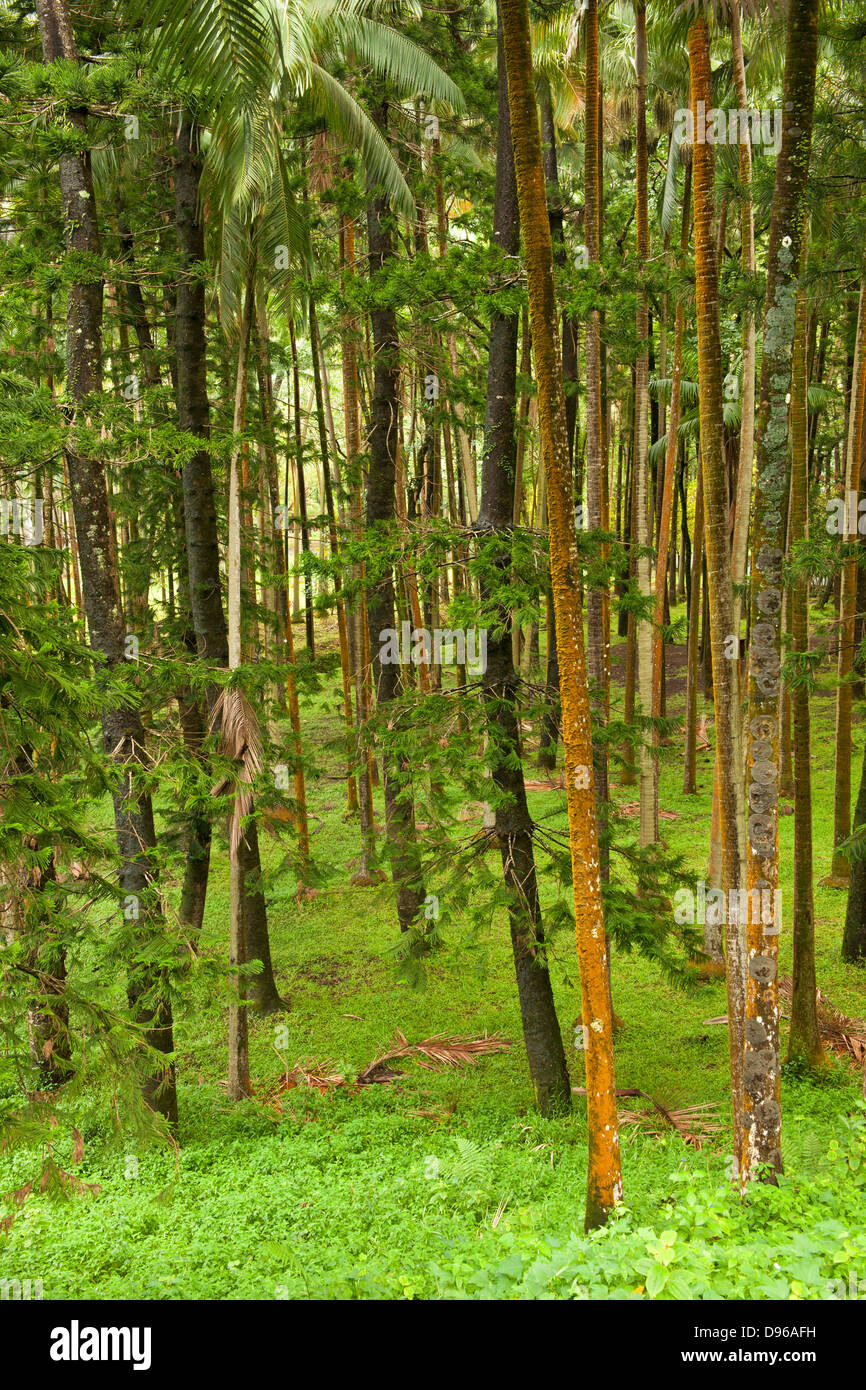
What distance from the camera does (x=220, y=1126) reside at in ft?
27.3

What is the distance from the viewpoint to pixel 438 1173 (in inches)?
270

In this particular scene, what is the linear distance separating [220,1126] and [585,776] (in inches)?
209

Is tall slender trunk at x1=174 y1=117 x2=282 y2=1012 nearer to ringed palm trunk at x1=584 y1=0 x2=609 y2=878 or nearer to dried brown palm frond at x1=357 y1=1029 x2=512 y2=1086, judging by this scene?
dried brown palm frond at x1=357 y1=1029 x2=512 y2=1086

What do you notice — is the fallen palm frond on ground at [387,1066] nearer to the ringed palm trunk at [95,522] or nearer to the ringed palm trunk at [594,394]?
the ringed palm trunk at [95,522]

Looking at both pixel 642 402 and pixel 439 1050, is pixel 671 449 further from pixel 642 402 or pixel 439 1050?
pixel 439 1050

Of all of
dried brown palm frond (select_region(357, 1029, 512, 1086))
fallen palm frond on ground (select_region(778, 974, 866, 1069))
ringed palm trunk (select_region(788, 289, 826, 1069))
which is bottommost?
dried brown palm frond (select_region(357, 1029, 512, 1086))

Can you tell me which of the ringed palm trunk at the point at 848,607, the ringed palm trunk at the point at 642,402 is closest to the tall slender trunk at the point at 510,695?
the ringed palm trunk at the point at 642,402

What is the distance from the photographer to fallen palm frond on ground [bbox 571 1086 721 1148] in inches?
300

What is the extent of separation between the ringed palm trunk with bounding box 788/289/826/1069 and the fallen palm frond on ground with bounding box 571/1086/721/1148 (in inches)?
49.0

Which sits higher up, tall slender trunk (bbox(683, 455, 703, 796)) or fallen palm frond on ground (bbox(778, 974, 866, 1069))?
tall slender trunk (bbox(683, 455, 703, 796))

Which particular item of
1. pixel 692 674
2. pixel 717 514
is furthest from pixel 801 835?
pixel 692 674

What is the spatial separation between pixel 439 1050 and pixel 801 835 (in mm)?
4480

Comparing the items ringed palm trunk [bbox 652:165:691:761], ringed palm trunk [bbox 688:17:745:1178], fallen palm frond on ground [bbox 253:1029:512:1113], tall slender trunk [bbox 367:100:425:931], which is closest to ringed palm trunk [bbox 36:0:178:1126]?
fallen palm frond on ground [bbox 253:1029:512:1113]
